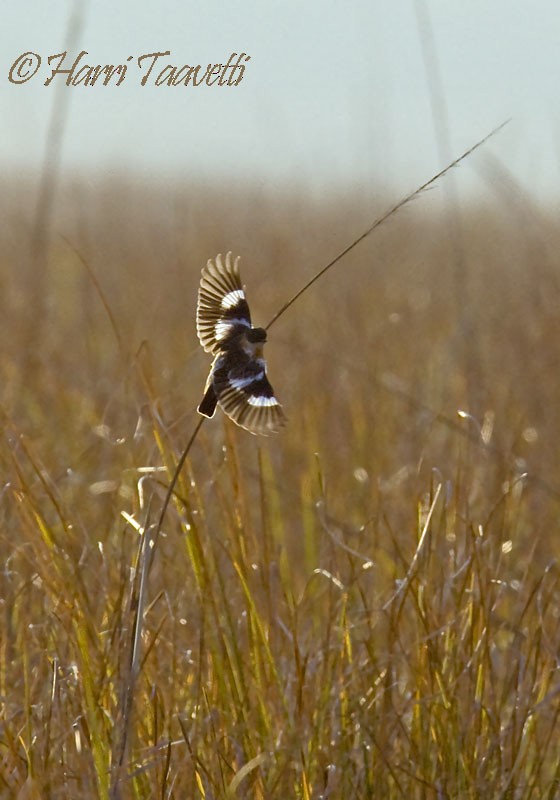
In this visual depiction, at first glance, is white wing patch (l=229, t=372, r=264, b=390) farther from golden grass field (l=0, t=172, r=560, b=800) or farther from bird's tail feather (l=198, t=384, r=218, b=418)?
golden grass field (l=0, t=172, r=560, b=800)

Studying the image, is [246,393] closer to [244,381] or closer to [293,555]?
[244,381]

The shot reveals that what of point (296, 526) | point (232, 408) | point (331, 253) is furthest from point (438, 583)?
point (331, 253)

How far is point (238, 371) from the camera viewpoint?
35.7 inches

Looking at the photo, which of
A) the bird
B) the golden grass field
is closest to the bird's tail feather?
the bird

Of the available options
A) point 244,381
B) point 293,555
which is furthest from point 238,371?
point 293,555

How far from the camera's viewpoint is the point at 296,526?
245cm

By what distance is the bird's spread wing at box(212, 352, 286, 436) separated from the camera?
880 mm

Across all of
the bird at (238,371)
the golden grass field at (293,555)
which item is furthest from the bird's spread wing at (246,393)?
the golden grass field at (293,555)

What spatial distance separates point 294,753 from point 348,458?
4.11 ft

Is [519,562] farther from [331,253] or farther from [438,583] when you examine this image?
[331,253]

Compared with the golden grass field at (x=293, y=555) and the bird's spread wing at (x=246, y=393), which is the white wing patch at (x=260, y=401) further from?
the golden grass field at (x=293, y=555)

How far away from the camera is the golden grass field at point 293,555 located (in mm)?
1187

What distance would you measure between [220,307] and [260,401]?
12 centimetres

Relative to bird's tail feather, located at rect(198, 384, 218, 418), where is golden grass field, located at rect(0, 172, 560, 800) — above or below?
below
